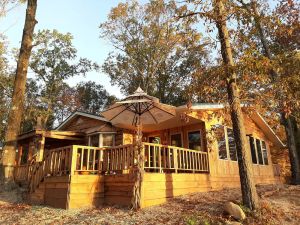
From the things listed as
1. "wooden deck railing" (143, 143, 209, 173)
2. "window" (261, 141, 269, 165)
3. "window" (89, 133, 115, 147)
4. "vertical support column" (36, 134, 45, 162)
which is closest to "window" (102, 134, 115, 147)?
"window" (89, 133, 115, 147)

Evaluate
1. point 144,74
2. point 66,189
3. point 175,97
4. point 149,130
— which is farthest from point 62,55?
point 66,189

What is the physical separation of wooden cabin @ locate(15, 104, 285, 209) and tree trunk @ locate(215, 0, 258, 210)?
3.05 feet

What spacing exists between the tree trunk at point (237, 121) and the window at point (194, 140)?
5647 millimetres

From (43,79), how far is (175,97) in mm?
16639

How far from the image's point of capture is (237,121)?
7.44m

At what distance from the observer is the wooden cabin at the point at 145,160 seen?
871 centimetres

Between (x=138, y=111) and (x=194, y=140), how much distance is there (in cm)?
459

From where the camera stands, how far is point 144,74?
28000 mm

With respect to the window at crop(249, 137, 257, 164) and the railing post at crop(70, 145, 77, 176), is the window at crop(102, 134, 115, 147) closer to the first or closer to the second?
the railing post at crop(70, 145, 77, 176)

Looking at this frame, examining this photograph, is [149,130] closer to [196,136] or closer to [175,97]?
[196,136]

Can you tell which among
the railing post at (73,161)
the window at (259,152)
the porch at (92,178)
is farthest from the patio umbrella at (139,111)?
the window at (259,152)

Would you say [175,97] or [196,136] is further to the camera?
[175,97]

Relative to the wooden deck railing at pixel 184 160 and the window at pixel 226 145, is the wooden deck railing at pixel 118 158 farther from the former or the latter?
the window at pixel 226 145

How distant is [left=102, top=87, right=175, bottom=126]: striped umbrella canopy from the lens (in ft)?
30.9
